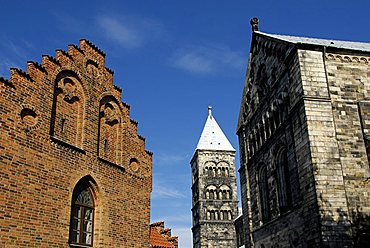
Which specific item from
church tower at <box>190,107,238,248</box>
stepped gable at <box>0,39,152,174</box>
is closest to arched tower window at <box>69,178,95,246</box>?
stepped gable at <box>0,39,152,174</box>

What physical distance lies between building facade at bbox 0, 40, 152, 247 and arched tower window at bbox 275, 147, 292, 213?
7.79 metres

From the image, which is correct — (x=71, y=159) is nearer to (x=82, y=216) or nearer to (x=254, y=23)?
(x=82, y=216)

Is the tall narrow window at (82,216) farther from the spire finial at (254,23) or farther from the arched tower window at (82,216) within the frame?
the spire finial at (254,23)

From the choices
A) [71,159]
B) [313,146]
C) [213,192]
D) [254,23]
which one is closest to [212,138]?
[213,192]

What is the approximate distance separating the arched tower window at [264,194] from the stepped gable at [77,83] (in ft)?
30.8

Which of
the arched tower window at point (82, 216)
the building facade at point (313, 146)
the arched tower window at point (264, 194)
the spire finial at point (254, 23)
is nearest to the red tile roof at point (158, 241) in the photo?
the arched tower window at point (82, 216)

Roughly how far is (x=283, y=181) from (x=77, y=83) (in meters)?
12.6

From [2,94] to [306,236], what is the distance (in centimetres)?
1401

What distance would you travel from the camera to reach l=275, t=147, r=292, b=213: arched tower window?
21.5 m

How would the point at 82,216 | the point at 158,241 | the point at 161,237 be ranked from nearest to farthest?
the point at 82,216
the point at 158,241
the point at 161,237

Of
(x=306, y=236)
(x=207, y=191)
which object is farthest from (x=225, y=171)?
(x=306, y=236)

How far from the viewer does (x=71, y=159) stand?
14594 millimetres

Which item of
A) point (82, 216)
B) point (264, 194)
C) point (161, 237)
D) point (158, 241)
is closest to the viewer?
point (82, 216)

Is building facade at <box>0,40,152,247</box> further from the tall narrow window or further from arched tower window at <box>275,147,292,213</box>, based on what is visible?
arched tower window at <box>275,147,292,213</box>
